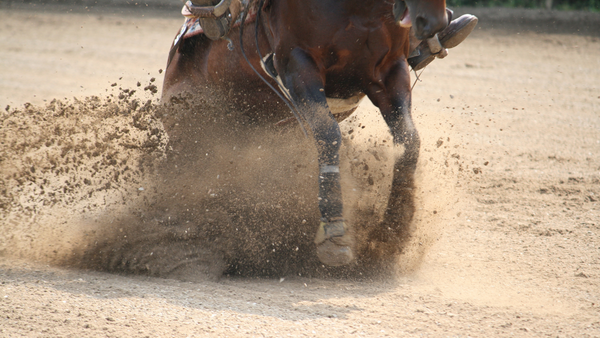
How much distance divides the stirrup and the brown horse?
25 cm

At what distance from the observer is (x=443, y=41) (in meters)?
3.10

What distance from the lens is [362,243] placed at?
3.16 m

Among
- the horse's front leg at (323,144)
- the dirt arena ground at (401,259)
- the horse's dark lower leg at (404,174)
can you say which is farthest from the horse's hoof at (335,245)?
the horse's dark lower leg at (404,174)

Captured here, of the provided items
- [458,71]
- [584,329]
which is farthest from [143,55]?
[584,329]

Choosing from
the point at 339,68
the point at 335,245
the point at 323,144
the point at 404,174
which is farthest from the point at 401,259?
the point at 339,68

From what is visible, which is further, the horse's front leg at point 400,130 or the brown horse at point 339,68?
the horse's front leg at point 400,130

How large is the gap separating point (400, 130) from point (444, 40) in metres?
0.65

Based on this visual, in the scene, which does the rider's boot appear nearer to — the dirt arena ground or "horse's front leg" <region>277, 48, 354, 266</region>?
the dirt arena ground

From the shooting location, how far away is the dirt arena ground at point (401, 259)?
93.9 inches

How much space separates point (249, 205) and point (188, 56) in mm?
1208

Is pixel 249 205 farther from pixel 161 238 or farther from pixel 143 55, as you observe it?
pixel 143 55

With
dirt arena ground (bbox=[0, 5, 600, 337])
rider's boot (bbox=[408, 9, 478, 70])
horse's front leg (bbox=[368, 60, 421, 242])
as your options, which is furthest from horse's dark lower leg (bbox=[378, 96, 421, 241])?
rider's boot (bbox=[408, 9, 478, 70])

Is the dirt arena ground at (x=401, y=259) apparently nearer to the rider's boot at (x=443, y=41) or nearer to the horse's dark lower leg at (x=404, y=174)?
the horse's dark lower leg at (x=404, y=174)

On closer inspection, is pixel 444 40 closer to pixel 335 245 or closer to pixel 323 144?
pixel 323 144
